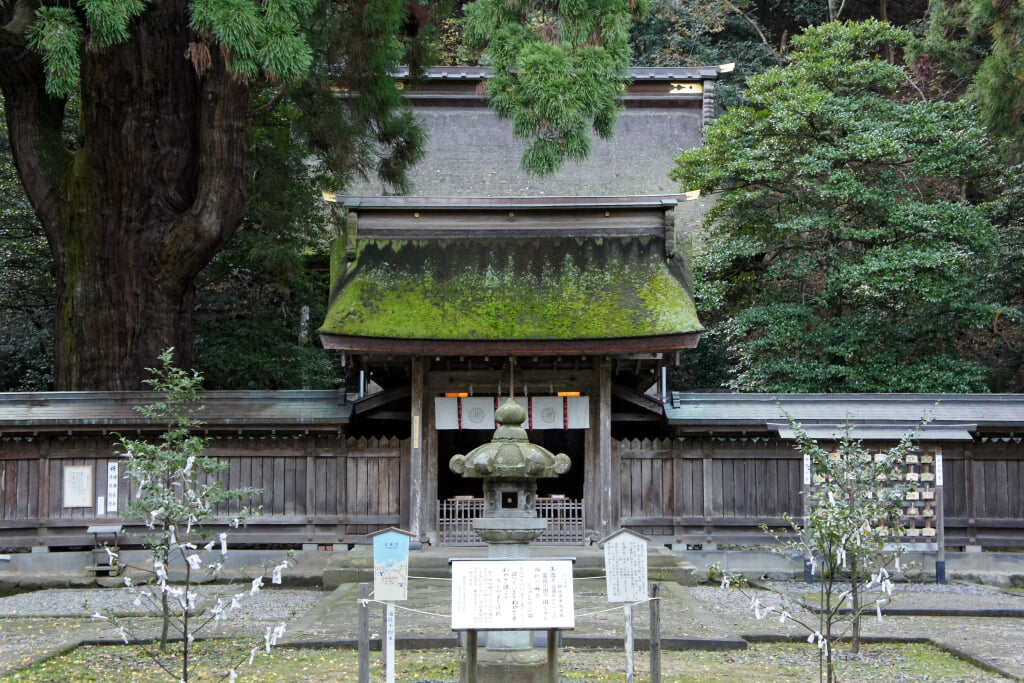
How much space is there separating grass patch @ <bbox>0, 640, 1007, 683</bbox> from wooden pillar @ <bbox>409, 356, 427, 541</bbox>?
4.49m

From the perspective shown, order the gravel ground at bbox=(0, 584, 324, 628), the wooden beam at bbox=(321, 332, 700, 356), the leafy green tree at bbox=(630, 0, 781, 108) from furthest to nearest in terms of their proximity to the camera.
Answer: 1. the leafy green tree at bbox=(630, 0, 781, 108)
2. the wooden beam at bbox=(321, 332, 700, 356)
3. the gravel ground at bbox=(0, 584, 324, 628)

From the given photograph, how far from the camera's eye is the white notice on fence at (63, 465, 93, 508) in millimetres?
13445

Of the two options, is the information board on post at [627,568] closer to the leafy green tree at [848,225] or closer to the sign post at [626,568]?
the sign post at [626,568]

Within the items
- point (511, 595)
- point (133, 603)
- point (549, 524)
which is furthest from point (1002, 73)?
point (133, 603)

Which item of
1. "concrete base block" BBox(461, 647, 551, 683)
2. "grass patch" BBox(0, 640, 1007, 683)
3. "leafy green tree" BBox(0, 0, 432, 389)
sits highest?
"leafy green tree" BBox(0, 0, 432, 389)

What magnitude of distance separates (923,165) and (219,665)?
14.1 meters

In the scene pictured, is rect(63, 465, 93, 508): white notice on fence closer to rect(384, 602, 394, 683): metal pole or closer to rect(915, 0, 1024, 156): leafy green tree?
rect(384, 602, 394, 683): metal pole

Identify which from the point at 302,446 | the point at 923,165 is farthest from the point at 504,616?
the point at 923,165

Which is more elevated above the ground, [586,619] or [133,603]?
[133,603]

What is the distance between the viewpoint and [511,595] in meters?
6.62

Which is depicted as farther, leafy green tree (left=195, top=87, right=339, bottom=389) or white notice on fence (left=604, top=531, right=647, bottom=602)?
leafy green tree (left=195, top=87, right=339, bottom=389)

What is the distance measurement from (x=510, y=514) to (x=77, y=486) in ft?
27.9

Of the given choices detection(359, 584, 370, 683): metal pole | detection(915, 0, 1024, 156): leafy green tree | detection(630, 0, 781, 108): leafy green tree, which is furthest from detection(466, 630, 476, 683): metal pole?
detection(630, 0, 781, 108): leafy green tree

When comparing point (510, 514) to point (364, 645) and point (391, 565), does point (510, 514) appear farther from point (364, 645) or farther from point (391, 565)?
point (364, 645)
